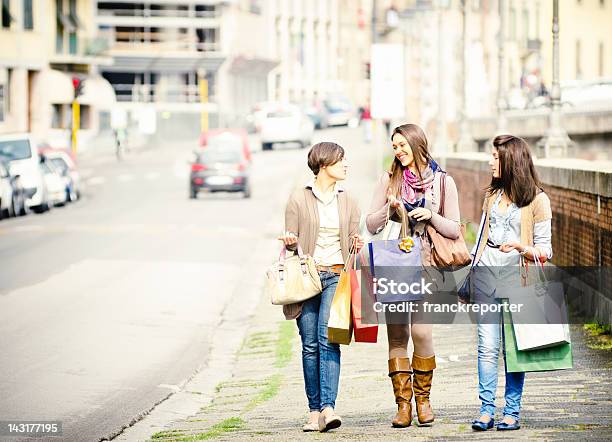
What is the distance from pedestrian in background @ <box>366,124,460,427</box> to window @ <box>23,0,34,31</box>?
2554 inches

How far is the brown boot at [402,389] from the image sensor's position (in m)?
8.88

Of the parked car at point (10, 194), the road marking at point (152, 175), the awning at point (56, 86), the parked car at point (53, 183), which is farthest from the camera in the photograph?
the awning at point (56, 86)

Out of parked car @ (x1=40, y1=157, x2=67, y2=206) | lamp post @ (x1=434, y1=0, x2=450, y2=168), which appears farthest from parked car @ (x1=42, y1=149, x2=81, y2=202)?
lamp post @ (x1=434, y1=0, x2=450, y2=168)

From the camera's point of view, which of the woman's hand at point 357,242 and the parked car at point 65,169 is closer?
the woman's hand at point 357,242

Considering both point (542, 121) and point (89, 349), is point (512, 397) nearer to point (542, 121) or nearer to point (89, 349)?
point (89, 349)

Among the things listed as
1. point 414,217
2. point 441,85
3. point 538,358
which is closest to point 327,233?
point 414,217

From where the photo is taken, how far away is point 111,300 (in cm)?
1894

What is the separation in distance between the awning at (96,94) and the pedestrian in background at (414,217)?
2987 inches

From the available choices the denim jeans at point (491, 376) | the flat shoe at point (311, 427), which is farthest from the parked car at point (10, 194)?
the denim jeans at point (491, 376)

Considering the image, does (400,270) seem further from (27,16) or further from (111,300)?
(27,16)

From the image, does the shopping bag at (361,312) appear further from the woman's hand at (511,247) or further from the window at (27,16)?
the window at (27,16)

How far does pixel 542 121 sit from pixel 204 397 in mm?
37604

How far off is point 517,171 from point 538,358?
3.30ft

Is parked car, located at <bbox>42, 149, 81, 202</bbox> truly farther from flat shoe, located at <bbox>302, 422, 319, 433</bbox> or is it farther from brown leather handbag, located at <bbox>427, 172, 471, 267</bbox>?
brown leather handbag, located at <bbox>427, 172, 471, 267</bbox>
